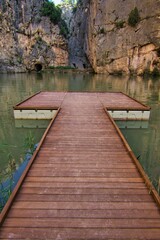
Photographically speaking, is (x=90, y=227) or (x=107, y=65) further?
(x=107, y=65)

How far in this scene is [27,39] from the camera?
42.4 metres

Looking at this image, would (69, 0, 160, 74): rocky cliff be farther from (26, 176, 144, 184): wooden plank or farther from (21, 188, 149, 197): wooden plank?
(21, 188, 149, 197): wooden plank

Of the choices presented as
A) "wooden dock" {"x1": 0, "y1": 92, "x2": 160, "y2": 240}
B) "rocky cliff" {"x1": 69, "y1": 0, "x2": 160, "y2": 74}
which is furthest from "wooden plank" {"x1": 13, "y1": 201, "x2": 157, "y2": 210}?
"rocky cliff" {"x1": 69, "y1": 0, "x2": 160, "y2": 74}

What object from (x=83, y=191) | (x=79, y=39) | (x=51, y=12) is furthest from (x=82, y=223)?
(x=79, y=39)

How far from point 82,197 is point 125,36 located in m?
35.9

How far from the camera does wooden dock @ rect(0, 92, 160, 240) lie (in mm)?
2199

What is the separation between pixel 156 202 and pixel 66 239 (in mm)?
1405

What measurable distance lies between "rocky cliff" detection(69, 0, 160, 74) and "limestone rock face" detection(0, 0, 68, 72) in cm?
992

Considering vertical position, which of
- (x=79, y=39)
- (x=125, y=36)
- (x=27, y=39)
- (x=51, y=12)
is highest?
(x=51, y=12)

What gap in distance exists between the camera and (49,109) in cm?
809

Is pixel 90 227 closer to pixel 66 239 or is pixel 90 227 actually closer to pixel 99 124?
pixel 66 239

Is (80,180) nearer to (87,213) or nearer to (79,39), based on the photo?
(87,213)

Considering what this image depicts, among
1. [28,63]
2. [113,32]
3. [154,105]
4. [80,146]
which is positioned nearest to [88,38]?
[113,32]

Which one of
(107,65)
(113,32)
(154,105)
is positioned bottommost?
(154,105)
